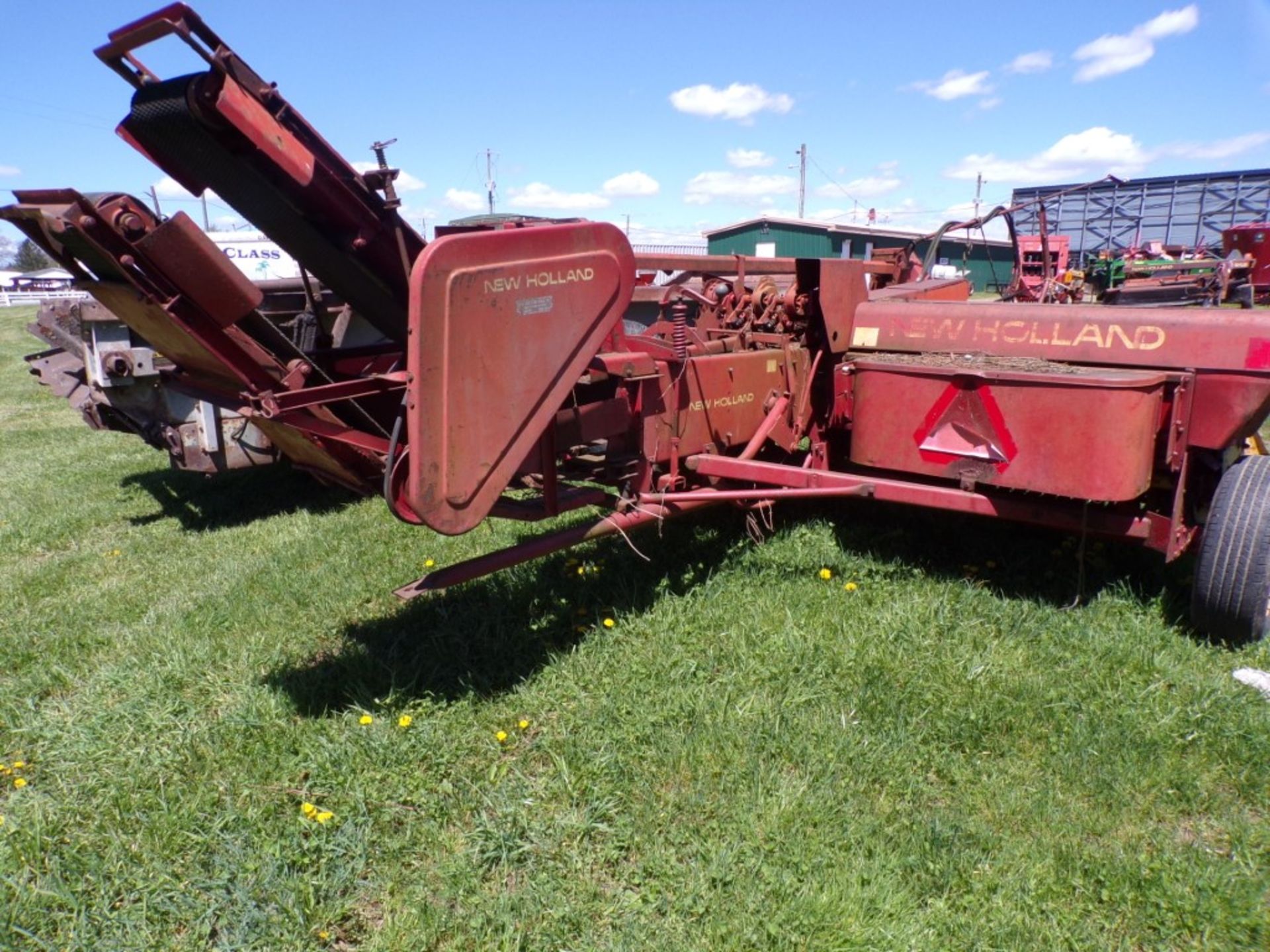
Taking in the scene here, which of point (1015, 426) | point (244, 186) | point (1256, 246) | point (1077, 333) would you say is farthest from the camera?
point (1256, 246)

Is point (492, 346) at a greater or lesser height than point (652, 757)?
greater

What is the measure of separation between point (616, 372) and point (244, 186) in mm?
1445

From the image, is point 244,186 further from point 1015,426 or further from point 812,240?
point 812,240

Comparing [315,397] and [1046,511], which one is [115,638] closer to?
[315,397]

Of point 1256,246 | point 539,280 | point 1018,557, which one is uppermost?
point 1256,246

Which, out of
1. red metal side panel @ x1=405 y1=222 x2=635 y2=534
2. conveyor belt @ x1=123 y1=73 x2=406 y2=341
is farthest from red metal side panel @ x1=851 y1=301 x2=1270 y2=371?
conveyor belt @ x1=123 y1=73 x2=406 y2=341

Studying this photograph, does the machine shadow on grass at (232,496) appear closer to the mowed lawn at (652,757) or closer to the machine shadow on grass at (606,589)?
the mowed lawn at (652,757)

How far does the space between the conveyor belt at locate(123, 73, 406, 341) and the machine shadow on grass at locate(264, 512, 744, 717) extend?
1409 mm

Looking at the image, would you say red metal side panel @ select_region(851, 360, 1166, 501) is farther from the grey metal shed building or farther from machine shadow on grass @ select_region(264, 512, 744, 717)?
the grey metal shed building

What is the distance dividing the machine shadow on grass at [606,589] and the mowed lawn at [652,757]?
22mm

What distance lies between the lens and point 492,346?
277cm

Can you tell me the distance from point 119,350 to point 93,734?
295cm

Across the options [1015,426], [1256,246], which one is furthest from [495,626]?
[1256,246]

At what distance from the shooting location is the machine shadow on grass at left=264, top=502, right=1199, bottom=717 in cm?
341
